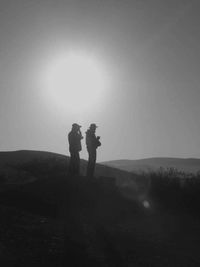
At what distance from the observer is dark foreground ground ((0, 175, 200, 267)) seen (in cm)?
753

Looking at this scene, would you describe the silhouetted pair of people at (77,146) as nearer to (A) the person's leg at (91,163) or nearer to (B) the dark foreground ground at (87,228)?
(A) the person's leg at (91,163)

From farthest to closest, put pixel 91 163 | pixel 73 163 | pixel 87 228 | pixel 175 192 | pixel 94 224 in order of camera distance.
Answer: pixel 73 163 < pixel 91 163 < pixel 175 192 < pixel 94 224 < pixel 87 228

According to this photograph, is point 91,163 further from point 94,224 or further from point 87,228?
point 87,228

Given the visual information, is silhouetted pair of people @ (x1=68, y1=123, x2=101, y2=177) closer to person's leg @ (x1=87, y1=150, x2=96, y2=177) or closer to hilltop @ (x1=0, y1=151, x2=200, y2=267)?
person's leg @ (x1=87, y1=150, x2=96, y2=177)

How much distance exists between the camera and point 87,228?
9.98 meters

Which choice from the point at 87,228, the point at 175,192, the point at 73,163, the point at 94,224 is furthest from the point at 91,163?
the point at 87,228

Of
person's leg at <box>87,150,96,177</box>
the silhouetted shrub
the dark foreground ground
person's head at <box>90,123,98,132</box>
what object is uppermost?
person's head at <box>90,123,98,132</box>

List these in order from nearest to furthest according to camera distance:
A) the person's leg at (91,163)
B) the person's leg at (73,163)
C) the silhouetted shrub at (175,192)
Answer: the silhouetted shrub at (175,192)
the person's leg at (91,163)
the person's leg at (73,163)

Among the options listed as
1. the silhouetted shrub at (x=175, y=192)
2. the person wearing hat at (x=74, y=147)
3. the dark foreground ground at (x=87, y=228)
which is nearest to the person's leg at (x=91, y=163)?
the person wearing hat at (x=74, y=147)

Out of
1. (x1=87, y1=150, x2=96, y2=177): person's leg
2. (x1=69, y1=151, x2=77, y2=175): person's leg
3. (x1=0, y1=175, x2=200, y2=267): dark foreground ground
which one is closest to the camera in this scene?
(x1=0, y1=175, x2=200, y2=267): dark foreground ground

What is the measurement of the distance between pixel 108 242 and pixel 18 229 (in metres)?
1.95

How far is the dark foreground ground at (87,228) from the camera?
753 cm

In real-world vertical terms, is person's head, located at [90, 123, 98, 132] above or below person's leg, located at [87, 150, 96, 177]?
above

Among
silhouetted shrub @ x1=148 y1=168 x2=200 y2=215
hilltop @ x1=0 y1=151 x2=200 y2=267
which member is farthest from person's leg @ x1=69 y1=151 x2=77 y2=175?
silhouetted shrub @ x1=148 y1=168 x2=200 y2=215
